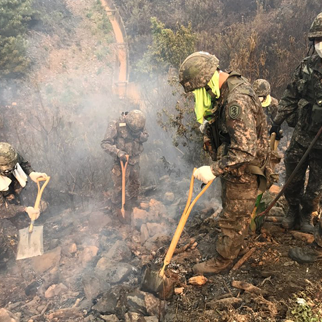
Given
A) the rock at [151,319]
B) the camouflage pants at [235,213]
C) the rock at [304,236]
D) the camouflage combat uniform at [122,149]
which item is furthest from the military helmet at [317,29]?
the camouflage combat uniform at [122,149]

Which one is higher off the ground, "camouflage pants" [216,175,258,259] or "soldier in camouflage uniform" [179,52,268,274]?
"soldier in camouflage uniform" [179,52,268,274]

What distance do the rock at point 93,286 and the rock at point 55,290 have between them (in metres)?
0.46

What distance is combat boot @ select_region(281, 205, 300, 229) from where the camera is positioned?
352 centimetres

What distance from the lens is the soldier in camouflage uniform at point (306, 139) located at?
284 cm

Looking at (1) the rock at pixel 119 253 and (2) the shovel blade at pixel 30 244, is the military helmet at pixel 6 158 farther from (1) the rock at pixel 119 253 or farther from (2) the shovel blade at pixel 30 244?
(1) the rock at pixel 119 253

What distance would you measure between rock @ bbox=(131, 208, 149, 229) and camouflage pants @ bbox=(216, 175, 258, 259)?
2.82m

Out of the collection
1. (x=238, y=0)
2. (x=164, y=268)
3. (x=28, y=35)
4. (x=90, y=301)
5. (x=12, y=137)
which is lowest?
(x=90, y=301)

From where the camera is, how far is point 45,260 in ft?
14.4

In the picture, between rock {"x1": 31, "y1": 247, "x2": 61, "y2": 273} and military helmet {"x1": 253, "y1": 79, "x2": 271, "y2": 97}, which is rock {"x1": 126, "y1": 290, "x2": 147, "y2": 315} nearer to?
rock {"x1": 31, "y1": 247, "x2": 61, "y2": 273}

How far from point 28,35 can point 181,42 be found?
354 inches

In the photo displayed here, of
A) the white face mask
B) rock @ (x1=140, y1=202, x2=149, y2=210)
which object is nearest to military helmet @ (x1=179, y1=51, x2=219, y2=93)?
the white face mask

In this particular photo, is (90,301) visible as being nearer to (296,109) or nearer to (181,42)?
(296,109)

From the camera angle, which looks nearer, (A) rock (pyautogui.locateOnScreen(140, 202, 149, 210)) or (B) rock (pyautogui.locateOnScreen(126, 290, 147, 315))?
(B) rock (pyautogui.locateOnScreen(126, 290, 147, 315))

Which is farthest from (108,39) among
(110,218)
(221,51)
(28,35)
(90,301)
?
(90,301)
